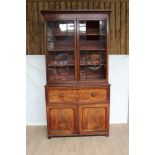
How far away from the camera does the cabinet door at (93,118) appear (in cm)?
341

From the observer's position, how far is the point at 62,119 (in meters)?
3.40

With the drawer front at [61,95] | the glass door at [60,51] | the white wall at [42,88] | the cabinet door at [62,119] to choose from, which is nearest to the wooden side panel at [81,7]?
the white wall at [42,88]

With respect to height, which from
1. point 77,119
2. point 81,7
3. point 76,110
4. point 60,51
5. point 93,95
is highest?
point 81,7

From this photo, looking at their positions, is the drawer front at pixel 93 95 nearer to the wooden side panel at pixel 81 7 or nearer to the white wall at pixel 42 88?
the white wall at pixel 42 88

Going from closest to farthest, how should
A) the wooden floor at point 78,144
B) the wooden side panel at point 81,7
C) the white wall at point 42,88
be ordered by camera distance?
the wooden floor at point 78,144 → the wooden side panel at point 81,7 → the white wall at point 42,88

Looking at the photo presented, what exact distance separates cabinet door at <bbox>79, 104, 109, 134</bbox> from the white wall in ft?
2.45

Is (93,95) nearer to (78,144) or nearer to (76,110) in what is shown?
(76,110)

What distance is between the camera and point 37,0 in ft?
12.6

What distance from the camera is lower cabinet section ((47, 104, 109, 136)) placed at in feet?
11.1

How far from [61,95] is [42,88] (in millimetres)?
774

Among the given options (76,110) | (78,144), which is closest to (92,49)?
(76,110)

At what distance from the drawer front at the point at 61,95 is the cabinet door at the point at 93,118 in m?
0.21

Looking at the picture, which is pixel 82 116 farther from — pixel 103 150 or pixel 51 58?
pixel 51 58
